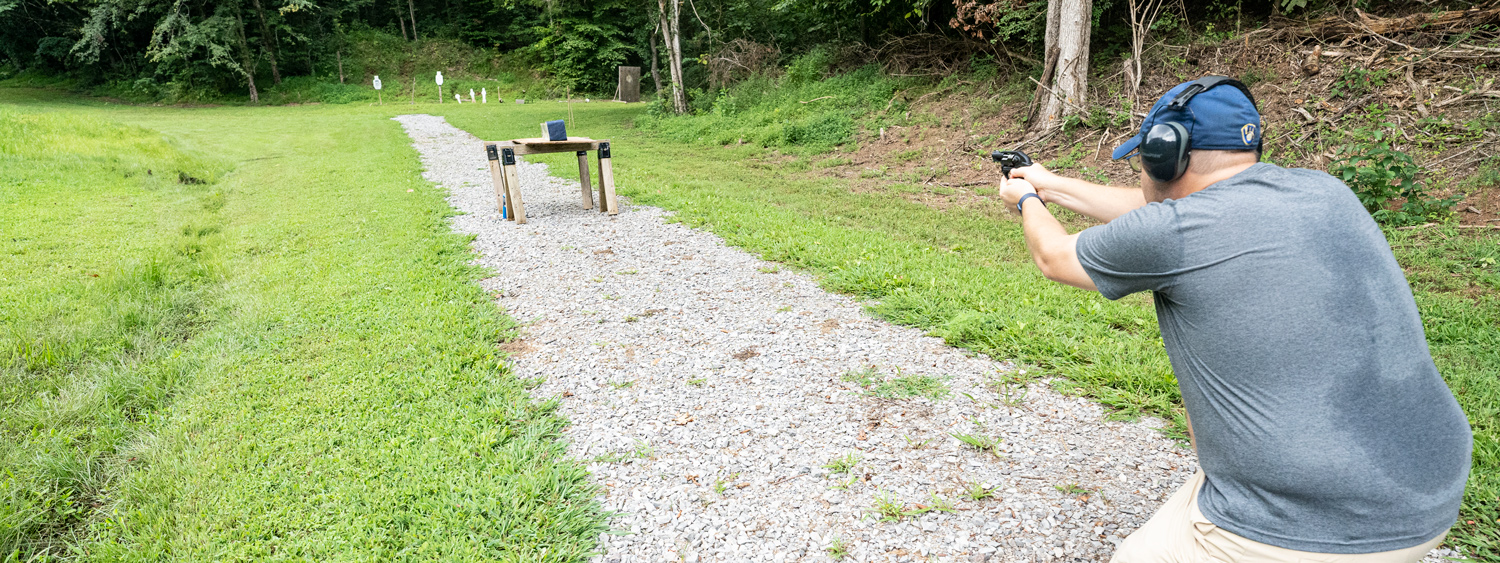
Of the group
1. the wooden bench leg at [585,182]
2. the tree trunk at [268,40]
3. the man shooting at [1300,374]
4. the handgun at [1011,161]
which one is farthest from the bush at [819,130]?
the tree trunk at [268,40]

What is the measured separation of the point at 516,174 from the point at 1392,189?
28.3ft

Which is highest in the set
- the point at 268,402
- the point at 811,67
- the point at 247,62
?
the point at 247,62

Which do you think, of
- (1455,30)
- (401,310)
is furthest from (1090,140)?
(401,310)

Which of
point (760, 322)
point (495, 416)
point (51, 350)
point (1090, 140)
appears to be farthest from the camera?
point (1090, 140)

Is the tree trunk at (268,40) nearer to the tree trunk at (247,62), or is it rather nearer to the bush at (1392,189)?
Result: the tree trunk at (247,62)

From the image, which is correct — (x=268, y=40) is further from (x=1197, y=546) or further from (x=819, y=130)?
(x=1197, y=546)

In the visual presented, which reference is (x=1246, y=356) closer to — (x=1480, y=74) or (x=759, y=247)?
(x=759, y=247)

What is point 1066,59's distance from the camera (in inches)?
438

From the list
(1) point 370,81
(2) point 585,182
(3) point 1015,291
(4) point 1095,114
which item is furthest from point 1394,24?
(1) point 370,81

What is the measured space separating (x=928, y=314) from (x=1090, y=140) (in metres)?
7.52

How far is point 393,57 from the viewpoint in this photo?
40.3m

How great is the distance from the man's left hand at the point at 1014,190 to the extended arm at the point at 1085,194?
0.32 feet

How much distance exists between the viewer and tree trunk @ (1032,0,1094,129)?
10914mm

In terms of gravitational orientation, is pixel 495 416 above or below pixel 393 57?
below
